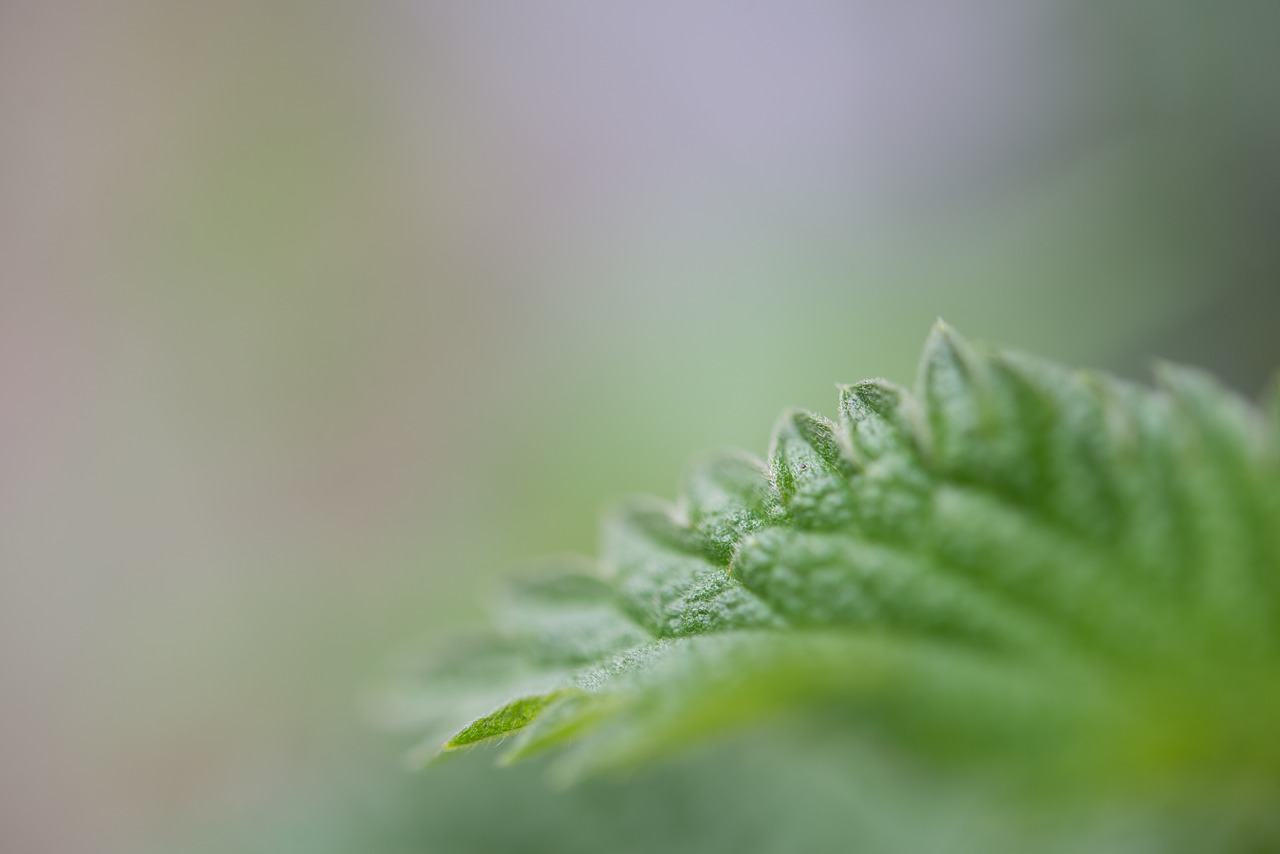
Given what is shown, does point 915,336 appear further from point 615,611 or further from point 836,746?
point 836,746

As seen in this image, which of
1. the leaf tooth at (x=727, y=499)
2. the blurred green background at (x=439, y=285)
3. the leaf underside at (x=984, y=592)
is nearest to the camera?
the leaf underside at (x=984, y=592)

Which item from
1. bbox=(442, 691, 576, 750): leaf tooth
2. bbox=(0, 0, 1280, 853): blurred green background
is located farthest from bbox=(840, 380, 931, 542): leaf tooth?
bbox=(0, 0, 1280, 853): blurred green background

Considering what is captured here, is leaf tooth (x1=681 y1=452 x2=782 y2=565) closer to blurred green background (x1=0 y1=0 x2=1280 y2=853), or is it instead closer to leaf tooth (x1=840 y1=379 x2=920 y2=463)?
leaf tooth (x1=840 y1=379 x2=920 y2=463)

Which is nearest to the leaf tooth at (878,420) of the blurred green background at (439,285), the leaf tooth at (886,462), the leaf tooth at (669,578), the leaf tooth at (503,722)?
the leaf tooth at (886,462)

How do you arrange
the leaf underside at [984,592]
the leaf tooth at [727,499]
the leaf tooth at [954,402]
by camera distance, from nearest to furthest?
the leaf underside at [984,592], the leaf tooth at [954,402], the leaf tooth at [727,499]

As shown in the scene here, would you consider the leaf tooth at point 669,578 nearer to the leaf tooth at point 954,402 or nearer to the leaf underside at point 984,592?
the leaf underside at point 984,592

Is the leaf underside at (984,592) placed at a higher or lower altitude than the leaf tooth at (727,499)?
lower

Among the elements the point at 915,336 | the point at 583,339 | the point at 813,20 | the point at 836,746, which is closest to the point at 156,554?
the point at 583,339

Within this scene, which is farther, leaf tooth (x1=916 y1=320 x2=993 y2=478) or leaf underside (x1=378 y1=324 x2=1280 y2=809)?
leaf tooth (x1=916 y1=320 x2=993 y2=478)
